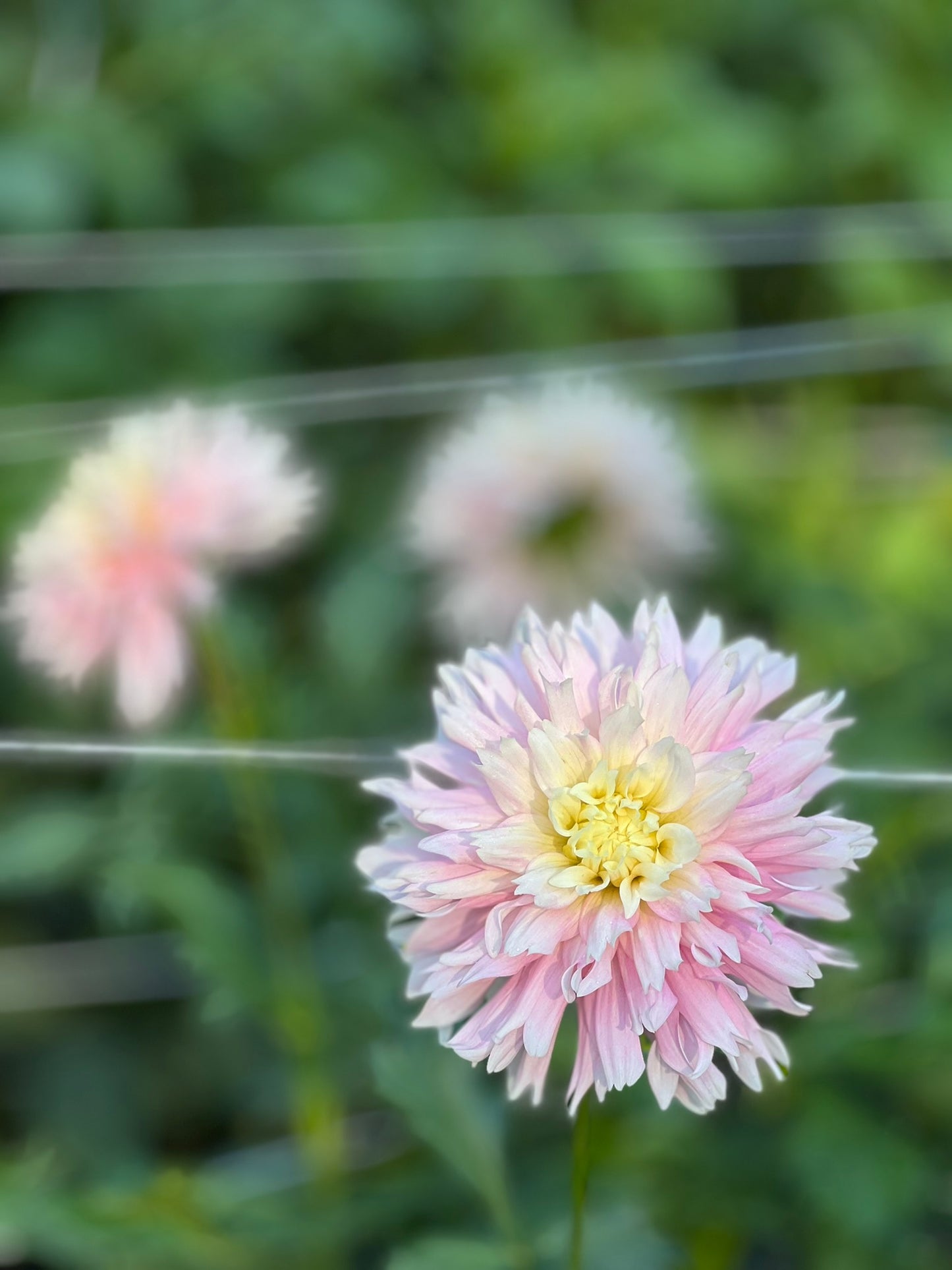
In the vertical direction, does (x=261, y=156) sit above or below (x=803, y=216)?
above

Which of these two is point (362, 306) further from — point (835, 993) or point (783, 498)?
point (835, 993)

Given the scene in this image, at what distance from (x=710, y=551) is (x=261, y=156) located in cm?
84

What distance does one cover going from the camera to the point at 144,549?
0.97 m

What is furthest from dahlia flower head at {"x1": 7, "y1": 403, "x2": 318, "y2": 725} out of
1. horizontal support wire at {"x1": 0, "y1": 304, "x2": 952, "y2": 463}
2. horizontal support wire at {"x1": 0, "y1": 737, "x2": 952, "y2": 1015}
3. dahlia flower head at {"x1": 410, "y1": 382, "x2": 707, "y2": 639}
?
horizontal support wire at {"x1": 0, "y1": 304, "x2": 952, "y2": 463}

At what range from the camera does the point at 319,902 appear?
1068 mm

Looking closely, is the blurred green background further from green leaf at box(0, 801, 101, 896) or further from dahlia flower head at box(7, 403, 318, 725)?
dahlia flower head at box(7, 403, 318, 725)

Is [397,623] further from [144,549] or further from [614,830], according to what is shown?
[614,830]

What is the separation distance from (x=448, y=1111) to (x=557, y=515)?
21.9 inches

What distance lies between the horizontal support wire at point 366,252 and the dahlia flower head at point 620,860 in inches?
44.2

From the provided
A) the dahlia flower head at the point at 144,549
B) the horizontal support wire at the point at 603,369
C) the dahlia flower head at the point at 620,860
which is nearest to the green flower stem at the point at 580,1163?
the dahlia flower head at the point at 620,860

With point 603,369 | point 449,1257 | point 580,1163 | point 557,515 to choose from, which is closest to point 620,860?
point 580,1163

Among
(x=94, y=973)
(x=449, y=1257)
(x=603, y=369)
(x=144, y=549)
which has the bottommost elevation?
(x=449, y=1257)

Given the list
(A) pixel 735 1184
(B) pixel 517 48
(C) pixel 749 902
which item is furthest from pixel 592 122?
(C) pixel 749 902

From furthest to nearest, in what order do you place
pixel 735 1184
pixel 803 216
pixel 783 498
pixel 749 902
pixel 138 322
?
pixel 803 216 → pixel 138 322 → pixel 783 498 → pixel 735 1184 → pixel 749 902
